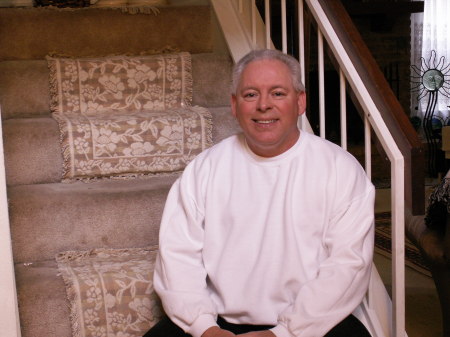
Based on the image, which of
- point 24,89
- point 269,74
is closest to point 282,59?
point 269,74

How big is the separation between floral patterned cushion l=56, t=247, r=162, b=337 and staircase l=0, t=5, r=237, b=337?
0.04 m

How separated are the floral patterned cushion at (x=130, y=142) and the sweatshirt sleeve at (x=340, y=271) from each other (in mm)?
880

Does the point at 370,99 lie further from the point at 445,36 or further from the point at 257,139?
the point at 445,36

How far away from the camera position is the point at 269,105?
168 cm

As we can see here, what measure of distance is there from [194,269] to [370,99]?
63 centimetres

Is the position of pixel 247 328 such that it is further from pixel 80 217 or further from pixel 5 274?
pixel 80 217

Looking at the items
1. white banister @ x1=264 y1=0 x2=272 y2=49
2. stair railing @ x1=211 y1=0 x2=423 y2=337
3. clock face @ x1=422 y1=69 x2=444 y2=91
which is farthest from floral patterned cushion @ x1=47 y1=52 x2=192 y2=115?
clock face @ x1=422 y1=69 x2=444 y2=91

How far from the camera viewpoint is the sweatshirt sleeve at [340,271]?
1.56m

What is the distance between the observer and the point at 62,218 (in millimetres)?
2102

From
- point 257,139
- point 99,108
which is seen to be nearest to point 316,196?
point 257,139

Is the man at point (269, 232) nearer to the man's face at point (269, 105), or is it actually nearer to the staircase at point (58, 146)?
the man's face at point (269, 105)

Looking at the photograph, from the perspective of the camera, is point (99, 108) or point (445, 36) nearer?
point (99, 108)

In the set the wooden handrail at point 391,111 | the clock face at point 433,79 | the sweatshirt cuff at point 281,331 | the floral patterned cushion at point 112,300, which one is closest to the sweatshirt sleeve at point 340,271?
the sweatshirt cuff at point 281,331

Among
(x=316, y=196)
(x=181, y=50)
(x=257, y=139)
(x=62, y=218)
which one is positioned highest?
(x=181, y=50)
